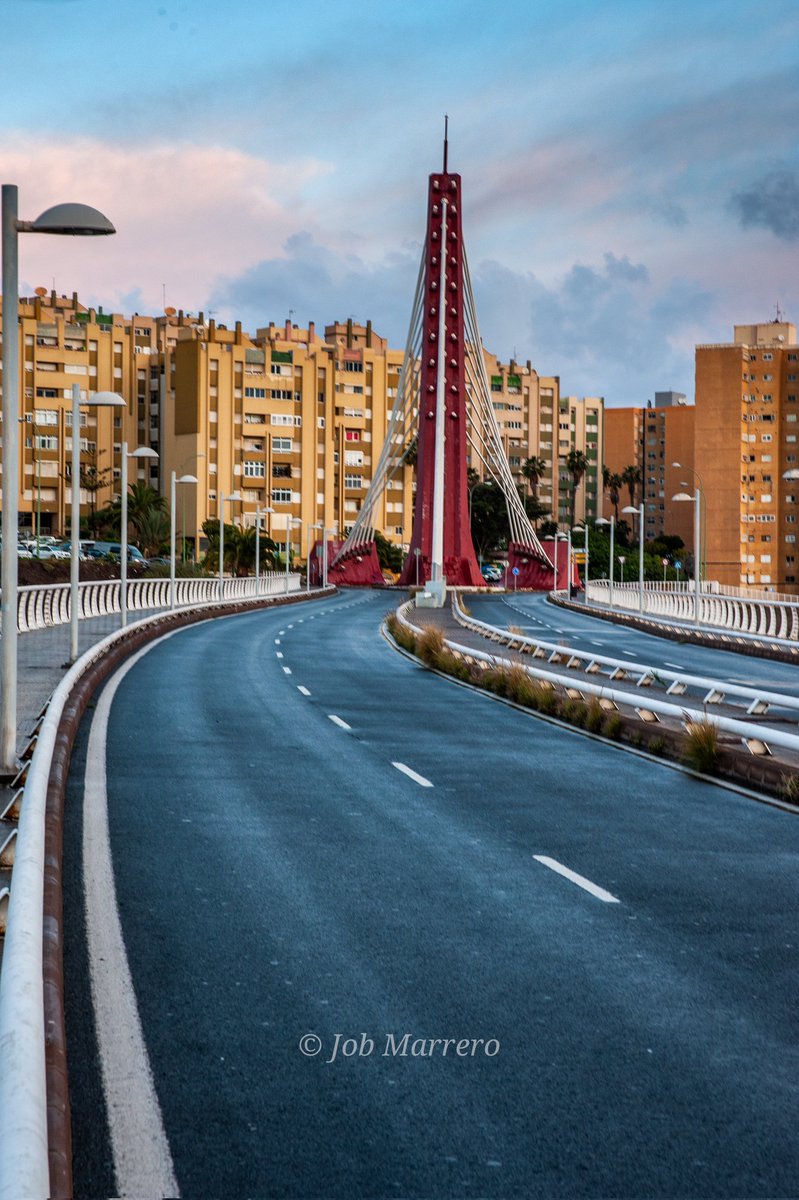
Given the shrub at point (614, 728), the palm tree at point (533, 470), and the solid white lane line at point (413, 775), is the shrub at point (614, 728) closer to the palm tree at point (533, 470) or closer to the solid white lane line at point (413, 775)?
the solid white lane line at point (413, 775)

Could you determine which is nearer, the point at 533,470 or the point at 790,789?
the point at 790,789

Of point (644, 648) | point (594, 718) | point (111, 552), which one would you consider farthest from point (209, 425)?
point (594, 718)

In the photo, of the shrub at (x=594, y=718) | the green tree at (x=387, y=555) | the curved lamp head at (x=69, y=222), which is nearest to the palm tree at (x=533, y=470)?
the green tree at (x=387, y=555)

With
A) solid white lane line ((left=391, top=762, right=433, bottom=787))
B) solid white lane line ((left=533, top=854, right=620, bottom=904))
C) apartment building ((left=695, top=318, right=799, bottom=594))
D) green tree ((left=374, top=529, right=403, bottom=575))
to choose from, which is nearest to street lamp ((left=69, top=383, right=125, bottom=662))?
solid white lane line ((left=391, top=762, right=433, bottom=787))

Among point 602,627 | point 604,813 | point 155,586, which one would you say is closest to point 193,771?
point 604,813

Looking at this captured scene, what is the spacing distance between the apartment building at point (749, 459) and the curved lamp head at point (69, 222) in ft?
537

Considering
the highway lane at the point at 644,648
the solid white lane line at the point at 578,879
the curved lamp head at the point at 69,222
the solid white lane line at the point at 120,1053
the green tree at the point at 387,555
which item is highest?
the curved lamp head at the point at 69,222

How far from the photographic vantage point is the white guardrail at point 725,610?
46197 millimetres

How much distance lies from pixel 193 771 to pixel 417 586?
83.7 metres

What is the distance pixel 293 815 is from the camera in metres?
12.7

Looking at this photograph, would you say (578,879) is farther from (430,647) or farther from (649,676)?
(430,647)

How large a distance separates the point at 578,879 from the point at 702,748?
6.53 m

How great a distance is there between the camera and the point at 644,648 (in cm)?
4131

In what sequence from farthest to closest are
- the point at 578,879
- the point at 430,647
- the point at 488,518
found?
the point at 488,518 < the point at 430,647 < the point at 578,879
